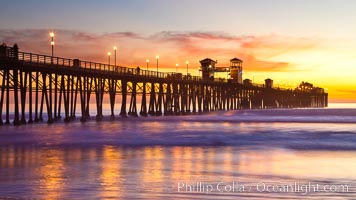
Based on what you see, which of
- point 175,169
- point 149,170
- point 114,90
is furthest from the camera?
point 114,90

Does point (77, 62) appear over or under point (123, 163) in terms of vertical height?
over

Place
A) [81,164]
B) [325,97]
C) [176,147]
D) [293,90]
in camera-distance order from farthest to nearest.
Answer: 1. [325,97]
2. [293,90]
3. [176,147]
4. [81,164]

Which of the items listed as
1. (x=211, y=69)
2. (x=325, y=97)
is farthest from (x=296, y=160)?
(x=325, y=97)

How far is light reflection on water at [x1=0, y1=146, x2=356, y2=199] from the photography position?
10773 millimetres

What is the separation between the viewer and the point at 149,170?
1395 cm

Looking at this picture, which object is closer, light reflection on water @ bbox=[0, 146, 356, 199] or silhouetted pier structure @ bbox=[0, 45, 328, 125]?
light reflection on water @ bbox=[0, 146, 356, 199]

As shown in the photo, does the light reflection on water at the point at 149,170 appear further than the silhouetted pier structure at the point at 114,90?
No

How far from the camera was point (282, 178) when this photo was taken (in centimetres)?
1273

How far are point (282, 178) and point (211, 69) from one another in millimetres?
73001

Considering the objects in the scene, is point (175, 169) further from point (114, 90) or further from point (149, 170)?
point (114, 90)

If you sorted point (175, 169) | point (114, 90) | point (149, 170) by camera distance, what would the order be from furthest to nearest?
point (114, 90)
point (175, 169)
point (149, 170)

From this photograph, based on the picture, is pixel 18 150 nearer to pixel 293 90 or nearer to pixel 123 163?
pixel 123 163

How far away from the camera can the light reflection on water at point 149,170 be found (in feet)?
35.3

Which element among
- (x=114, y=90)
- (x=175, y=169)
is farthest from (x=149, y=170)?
(x=114, y=90)
